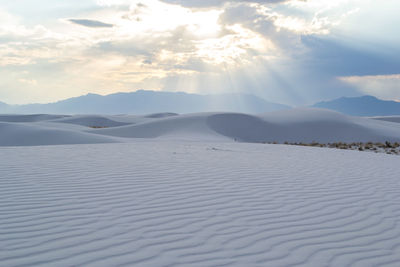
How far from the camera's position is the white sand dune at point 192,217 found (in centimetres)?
312

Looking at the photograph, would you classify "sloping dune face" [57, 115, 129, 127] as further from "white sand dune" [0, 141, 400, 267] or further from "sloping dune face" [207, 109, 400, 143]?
"white sand dune" [0, 141, 400, 267]

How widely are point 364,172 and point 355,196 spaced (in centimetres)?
276

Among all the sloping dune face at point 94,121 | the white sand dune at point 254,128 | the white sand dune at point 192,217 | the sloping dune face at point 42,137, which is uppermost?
the sloping dune face at point 94,121

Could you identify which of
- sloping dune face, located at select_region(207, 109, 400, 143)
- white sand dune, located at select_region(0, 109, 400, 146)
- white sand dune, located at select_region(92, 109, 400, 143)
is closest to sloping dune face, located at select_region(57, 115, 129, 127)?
white sand dune, located at select_region(0, 109, 400, 146)

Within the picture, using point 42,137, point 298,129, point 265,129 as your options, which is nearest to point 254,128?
point 265,129

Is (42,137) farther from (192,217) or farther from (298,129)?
(298,129)

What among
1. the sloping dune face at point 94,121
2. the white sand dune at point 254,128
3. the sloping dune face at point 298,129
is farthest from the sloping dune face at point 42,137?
the sloping dune face at point 94,121

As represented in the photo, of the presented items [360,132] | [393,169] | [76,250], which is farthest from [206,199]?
[360,132]

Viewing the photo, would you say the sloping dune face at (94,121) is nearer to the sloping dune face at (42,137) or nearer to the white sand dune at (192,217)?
the sloping dune face at (42,137)

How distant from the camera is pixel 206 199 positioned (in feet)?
16.1

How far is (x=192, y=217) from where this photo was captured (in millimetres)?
4109

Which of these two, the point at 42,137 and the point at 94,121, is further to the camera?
the point at 94,121

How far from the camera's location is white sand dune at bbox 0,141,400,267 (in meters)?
3.12

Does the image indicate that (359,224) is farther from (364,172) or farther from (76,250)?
(364,172)
